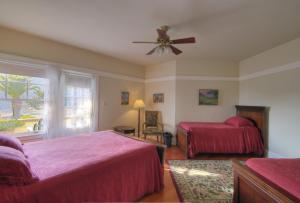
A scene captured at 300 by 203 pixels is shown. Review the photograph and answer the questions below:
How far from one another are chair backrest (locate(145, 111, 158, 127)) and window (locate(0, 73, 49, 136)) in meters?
2.84

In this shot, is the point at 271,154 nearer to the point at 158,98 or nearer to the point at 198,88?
the point at 198,88

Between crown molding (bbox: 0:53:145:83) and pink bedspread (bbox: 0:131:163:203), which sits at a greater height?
crown molding (bbox: 0:53:145:83)

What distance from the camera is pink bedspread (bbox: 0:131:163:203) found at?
1199 millimetres

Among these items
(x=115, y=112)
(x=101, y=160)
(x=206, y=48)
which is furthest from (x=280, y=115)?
(x=115, y=112)

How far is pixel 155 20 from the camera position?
8.20ft

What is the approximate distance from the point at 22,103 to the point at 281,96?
547cm

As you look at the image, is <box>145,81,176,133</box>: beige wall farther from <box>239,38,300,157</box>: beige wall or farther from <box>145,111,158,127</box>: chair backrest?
<box>239,38,300,157</box>: beige wall

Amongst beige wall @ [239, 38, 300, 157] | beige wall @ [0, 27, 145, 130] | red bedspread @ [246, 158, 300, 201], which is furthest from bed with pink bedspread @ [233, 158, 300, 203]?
beige wall @ [0, 27, 145, 130]

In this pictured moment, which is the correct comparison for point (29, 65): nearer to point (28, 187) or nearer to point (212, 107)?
point (28, 187)

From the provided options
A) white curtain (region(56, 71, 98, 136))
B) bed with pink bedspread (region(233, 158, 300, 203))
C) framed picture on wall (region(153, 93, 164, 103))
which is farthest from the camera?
framed picture on wall (region(153, 93, 164, 103))

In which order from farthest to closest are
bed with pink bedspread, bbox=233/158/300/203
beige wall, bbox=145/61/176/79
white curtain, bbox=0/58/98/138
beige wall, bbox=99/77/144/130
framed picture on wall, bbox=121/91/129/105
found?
framed picture on wall, bbox=121/91/129/105, beige wall, bbox=145/61/176/79, beige wall, bbox=99/77/144/130, white curtain, bbox=0/58/98/138, bed with pink bedspread, bbox=233/158/300/203

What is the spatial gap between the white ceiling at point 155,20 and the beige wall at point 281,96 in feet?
1.06

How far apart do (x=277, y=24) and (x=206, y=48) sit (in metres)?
1.40

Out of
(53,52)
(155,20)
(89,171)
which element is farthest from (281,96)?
(53,52)
